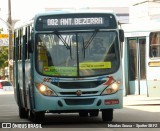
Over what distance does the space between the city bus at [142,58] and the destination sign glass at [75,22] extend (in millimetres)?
8703

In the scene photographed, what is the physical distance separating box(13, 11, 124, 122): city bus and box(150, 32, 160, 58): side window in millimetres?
8798

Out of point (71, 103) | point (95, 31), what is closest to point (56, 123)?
point (71, 103)

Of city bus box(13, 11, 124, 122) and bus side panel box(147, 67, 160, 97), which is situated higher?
city bus box(13, 11, 124, 122)

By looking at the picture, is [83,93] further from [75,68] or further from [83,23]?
[83,23]

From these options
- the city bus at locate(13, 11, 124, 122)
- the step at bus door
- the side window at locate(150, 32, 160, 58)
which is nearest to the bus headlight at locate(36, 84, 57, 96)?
the city bus at locate(13, 11, 124, 122)

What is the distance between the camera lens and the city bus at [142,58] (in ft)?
84.9

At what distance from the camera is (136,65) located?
1193 inches

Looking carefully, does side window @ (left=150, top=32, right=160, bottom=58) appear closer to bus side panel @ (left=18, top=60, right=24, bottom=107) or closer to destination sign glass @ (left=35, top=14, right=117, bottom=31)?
bus side panel @ (left=18, top=60, right=24, bottom=107)

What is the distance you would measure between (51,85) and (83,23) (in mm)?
1842

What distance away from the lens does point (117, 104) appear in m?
16.6

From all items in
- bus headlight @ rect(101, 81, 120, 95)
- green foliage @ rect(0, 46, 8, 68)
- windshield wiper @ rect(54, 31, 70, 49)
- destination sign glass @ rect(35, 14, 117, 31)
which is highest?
destination sign glass @ rect(35, 14, 117, 31)

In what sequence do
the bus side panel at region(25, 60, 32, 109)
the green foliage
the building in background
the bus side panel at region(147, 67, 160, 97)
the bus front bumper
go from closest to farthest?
the bus front bumper < the bus side panel at region(25, 60, 32, 109) < the bus side panel at region(147, 67, 160, 97) < the building in background < the green foliage

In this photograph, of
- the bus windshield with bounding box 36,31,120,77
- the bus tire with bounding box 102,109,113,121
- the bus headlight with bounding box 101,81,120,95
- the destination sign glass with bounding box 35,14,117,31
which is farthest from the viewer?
the bus tire with bounding box 102,109,113,121

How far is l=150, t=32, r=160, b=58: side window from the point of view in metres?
25.7
